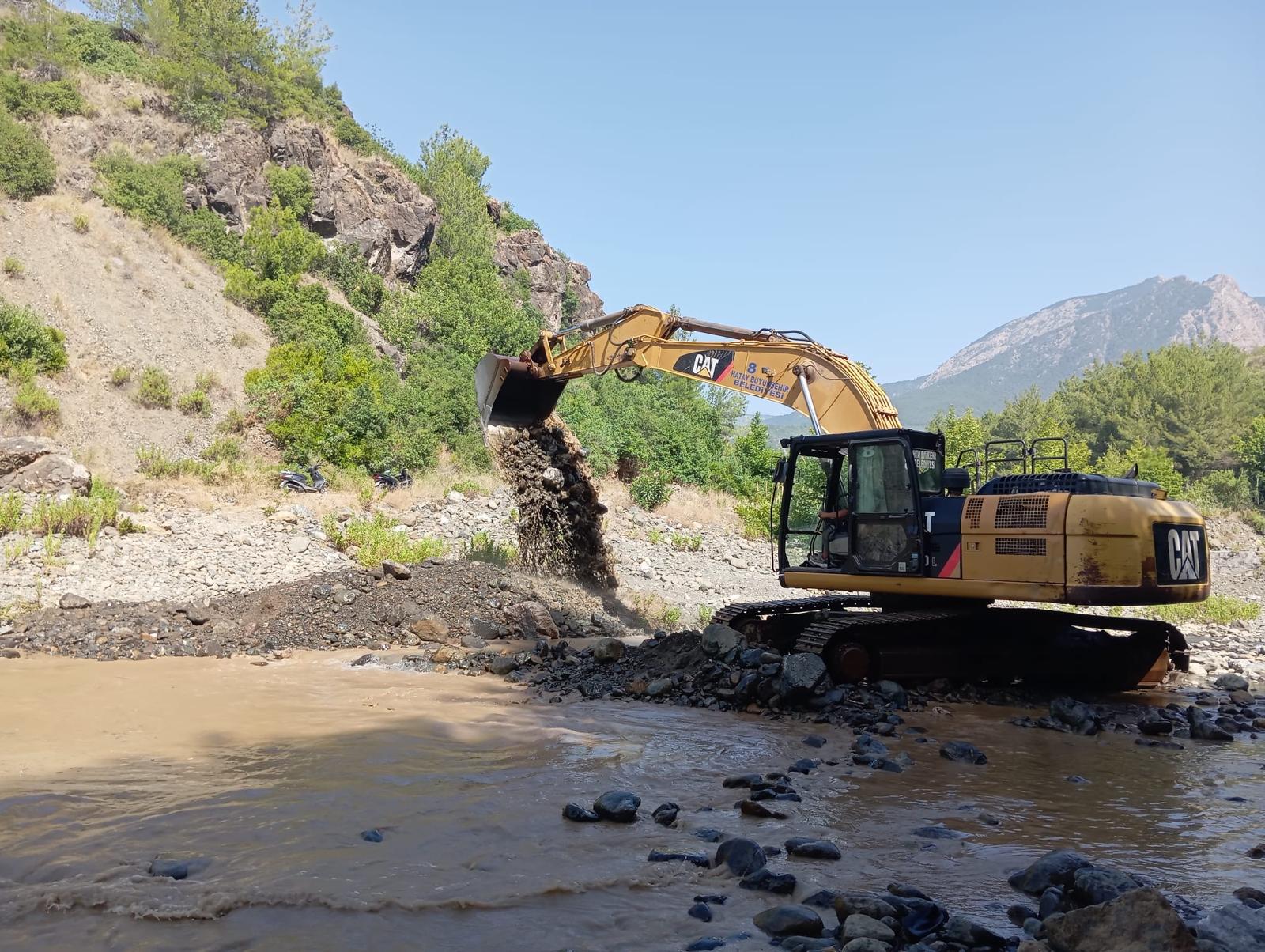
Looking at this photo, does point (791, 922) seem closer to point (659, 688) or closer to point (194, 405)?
point (659, 688)

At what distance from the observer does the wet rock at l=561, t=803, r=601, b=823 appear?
484cm

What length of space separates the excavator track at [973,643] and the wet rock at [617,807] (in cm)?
382

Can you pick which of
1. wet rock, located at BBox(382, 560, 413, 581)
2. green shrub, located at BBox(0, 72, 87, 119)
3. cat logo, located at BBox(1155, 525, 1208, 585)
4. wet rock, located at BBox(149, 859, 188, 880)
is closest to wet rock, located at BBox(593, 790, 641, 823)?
wet rock, located at BBox(149, 859, 188, 880)

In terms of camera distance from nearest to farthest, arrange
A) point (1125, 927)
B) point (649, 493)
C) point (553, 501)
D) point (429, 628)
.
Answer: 1. point (1125, 927)
2. point (429, 628)
3. point (553, 501)
4. point (649, 493)

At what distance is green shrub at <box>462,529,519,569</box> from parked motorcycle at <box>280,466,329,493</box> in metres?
4.48

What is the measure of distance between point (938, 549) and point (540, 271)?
4874 centimetres

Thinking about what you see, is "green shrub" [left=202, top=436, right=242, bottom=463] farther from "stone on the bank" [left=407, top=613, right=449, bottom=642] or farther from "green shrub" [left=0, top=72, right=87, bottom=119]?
"green shrub" [left=0, top=72, right=87, bottom=119]

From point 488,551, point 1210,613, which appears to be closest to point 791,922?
point 488,551

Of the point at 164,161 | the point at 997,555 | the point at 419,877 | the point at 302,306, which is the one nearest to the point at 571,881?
the point at 419,877

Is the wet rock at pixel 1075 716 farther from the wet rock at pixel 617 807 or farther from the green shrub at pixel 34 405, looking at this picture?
the green shrub at pixel 34 405

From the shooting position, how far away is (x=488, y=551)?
609 inches

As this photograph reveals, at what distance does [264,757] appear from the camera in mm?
6156

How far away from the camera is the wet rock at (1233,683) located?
32.5ft

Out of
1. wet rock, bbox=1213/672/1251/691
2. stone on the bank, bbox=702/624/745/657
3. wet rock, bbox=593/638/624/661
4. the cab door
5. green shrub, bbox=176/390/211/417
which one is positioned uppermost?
green shrub, bbox=176/390/211/417
